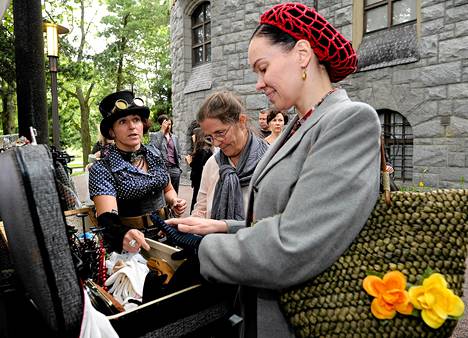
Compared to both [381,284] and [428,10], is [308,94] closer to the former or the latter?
[381,284]

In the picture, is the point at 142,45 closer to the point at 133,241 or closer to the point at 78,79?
the point at 78,79

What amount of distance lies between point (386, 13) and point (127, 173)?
6.90 meters

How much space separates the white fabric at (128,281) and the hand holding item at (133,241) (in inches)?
2.7

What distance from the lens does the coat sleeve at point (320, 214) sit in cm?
100

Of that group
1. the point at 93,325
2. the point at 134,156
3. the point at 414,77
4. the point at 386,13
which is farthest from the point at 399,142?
the point at 93,325

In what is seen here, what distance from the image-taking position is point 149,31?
23.5m

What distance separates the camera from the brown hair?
234 cm

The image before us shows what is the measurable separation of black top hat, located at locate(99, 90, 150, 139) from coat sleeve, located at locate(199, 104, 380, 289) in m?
1.60

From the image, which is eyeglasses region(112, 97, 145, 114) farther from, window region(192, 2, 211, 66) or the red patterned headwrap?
window region(192, 2, 211, 66)

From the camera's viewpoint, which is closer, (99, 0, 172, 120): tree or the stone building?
the stone building

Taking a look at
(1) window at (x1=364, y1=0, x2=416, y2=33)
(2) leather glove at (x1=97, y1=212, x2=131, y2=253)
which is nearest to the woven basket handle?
(2) leather glove at (x1=97, y1=212, x2=131, y2=253)

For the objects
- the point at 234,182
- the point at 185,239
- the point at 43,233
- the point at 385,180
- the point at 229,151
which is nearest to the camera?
the point at 43,233

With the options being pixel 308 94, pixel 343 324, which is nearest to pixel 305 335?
pixel 343 324

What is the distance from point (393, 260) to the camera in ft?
3.34
